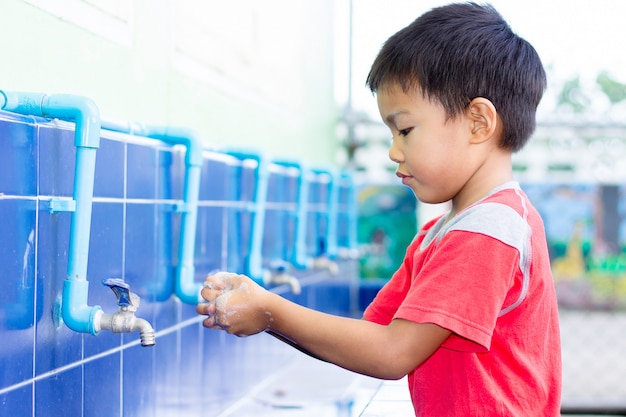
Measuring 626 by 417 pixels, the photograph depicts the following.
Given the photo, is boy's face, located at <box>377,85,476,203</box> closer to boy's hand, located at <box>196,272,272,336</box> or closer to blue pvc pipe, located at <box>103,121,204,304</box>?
boy's hand, located at <box>196,272,272,336</box>

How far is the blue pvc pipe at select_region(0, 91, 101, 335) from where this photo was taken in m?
0.95

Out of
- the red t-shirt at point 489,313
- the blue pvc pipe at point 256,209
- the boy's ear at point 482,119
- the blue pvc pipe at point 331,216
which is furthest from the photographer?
the blue pvc pipe at point 331,216

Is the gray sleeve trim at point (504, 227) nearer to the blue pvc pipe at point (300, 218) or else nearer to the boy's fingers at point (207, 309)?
the boy's fingers at point (207, 309)

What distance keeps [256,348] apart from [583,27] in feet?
8.14

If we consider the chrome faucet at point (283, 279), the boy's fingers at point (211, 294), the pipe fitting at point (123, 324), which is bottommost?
the pipe fitting at point (123, 324)

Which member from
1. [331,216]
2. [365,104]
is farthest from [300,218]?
[365,104]

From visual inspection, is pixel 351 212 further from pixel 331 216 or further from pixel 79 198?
pixel 79 198

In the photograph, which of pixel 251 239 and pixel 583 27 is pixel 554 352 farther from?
pixel 583 27

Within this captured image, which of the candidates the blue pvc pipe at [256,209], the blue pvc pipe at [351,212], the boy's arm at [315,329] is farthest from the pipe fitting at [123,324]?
the blue pvc pipe at [351,212]

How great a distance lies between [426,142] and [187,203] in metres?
0.50

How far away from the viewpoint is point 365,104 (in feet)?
11.9

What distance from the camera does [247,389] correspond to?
1823 millimetres

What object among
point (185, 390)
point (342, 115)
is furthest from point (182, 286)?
point (342, 115)

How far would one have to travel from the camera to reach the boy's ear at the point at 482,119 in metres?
0.95
